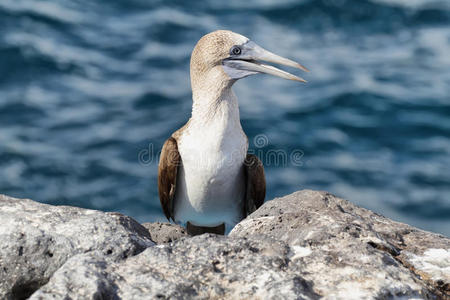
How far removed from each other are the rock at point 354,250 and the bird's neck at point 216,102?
1821 mm

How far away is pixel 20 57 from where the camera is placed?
53.0ft

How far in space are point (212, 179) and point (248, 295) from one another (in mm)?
3474

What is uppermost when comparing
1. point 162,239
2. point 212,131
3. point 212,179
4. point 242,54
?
point 242,54

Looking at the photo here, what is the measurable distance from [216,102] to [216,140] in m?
0.38

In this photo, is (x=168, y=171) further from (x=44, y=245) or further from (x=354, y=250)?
(x=354, y=250)

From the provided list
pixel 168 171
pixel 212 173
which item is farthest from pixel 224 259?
pixel 168 171

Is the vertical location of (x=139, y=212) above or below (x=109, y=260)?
below

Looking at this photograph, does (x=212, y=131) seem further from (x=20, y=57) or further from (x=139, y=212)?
(x=20, y=57)

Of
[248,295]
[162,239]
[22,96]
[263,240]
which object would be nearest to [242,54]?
[162,239]

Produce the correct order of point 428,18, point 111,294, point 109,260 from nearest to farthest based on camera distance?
point 111,294
point 109,260
point 428,18

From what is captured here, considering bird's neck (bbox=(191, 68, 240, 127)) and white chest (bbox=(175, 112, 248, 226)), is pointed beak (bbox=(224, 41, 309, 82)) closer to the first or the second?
bird's neck (bbox=(191, 68, 240, 127))

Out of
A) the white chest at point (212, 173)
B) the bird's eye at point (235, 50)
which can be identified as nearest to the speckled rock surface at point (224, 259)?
the white chest at point (212, 173)

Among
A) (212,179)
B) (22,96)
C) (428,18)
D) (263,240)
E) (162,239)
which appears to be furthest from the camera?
(428,18)

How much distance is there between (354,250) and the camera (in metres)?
3.68
